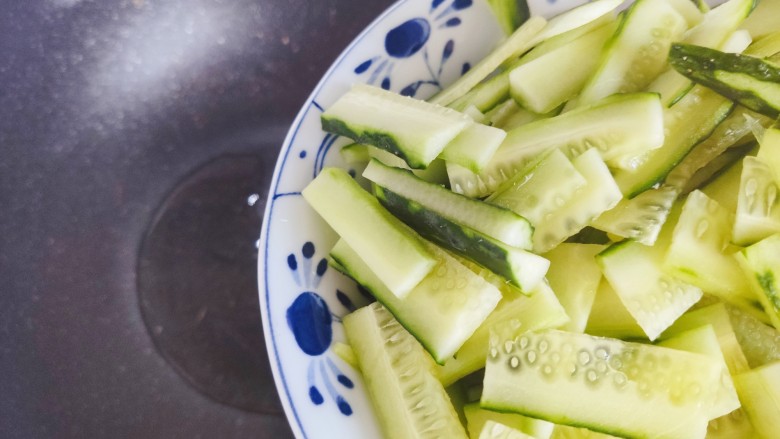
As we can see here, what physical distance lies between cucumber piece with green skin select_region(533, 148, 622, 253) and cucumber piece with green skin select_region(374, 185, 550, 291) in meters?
0.06

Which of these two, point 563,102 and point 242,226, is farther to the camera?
point 242,226

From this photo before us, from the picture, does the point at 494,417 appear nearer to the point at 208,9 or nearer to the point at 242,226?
the point at 242,226

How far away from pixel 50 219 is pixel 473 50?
0.86m

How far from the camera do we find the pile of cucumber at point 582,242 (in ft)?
2.47

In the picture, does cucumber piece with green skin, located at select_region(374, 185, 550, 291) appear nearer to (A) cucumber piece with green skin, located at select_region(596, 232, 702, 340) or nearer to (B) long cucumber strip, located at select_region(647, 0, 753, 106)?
(A) cucumber piece with green skin, located at select_region(596, 232, 702, 340)

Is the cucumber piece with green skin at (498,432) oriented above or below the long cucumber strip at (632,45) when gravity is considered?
below

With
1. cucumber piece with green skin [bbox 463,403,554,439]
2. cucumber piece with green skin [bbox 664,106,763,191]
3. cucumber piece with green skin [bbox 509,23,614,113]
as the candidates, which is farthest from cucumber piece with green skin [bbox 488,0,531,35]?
cucumber piece with green skin [bbox 463,403,554,439]

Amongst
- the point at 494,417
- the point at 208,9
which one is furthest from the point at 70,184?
the point at 494,417

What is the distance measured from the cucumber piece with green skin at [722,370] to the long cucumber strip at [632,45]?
34 centimetres

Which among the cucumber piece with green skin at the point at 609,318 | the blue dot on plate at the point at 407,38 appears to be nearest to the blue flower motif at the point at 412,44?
the blue dot on plate at the point at 407,38

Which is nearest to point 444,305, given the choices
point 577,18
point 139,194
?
point 577,18

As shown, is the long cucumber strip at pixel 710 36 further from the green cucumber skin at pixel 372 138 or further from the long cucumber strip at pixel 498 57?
the green cucumber skin at pixel 372 138

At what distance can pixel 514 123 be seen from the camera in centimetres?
93

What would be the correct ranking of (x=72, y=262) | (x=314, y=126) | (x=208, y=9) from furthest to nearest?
(x=208, y=9) → (x=72, y=262) → (x=314, y=126)
